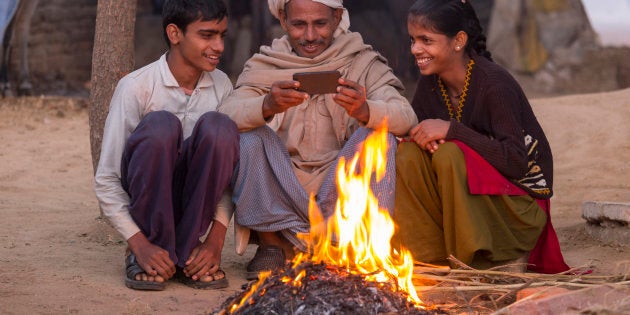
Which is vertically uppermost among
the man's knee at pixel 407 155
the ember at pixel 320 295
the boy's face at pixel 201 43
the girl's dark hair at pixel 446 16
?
the girl's dark hair at pixel 446 16

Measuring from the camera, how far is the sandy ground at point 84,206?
399 centimetres

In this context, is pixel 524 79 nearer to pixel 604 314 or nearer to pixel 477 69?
pixel 477 69

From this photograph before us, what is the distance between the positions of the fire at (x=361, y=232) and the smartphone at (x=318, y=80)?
0.34 m

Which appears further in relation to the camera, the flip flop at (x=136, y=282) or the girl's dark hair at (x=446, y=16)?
the girl's dark hair at (x=446, y=16)

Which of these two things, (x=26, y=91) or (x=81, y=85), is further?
(x=81, y=85)

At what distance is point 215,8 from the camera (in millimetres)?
4289

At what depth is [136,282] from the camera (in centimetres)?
409

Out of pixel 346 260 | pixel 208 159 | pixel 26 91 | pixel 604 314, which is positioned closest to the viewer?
pixel 604 314

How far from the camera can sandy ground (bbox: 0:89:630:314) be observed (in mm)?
3992

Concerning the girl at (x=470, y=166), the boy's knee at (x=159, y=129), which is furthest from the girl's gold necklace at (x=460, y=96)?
the boy's knee at (x=159, y=129)

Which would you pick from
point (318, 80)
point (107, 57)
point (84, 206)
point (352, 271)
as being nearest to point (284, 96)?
point (318, 80)

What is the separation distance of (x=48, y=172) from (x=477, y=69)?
3836 millimetres

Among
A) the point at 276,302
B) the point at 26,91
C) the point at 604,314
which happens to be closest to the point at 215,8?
the point at 276,302

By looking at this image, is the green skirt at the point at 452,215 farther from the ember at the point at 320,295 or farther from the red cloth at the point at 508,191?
the ember at the point at 320,295
